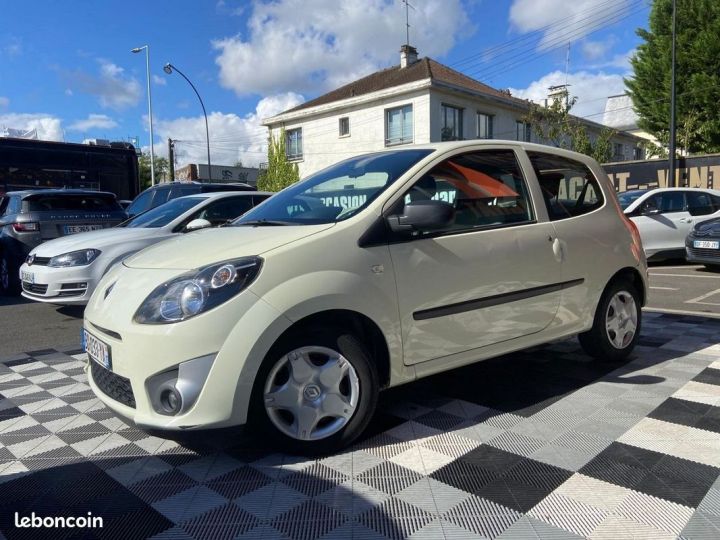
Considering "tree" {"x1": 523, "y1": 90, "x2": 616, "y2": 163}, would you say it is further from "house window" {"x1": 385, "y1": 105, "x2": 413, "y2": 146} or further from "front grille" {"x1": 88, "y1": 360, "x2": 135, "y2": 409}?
"front grille" {"x1": 88, "y1": 360, "x2": 135, "y2": 409}

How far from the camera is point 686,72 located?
24062 mm

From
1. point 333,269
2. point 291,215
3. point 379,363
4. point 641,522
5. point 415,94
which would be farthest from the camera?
point 415,94

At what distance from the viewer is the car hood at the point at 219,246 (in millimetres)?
2723

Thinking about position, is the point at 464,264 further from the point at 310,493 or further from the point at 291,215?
the point at 310,493

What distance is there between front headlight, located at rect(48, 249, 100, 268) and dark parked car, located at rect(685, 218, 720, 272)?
977 cm

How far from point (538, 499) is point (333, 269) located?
1365 millimetres

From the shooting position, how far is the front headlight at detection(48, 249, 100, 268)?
6.31 m

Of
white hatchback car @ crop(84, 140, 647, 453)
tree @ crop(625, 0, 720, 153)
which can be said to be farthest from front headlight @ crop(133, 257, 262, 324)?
tree @ crop(625, 0, 720, 153)

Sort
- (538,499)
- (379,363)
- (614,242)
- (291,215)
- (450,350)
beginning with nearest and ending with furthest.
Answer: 1. (538,499)
2. (379,363)
3. (450,350)
4. (291,215)
5. (614,242)

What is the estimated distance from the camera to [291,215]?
3.40 metres

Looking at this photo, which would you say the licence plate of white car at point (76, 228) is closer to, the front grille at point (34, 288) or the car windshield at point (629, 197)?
the front grille at point (34, 288)

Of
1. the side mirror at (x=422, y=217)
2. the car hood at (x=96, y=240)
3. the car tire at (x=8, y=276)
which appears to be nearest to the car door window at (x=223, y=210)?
the car hood at (x=96, y=240)

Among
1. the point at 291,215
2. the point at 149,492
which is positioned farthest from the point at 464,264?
the point at 149,492

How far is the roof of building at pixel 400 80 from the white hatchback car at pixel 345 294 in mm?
23335
